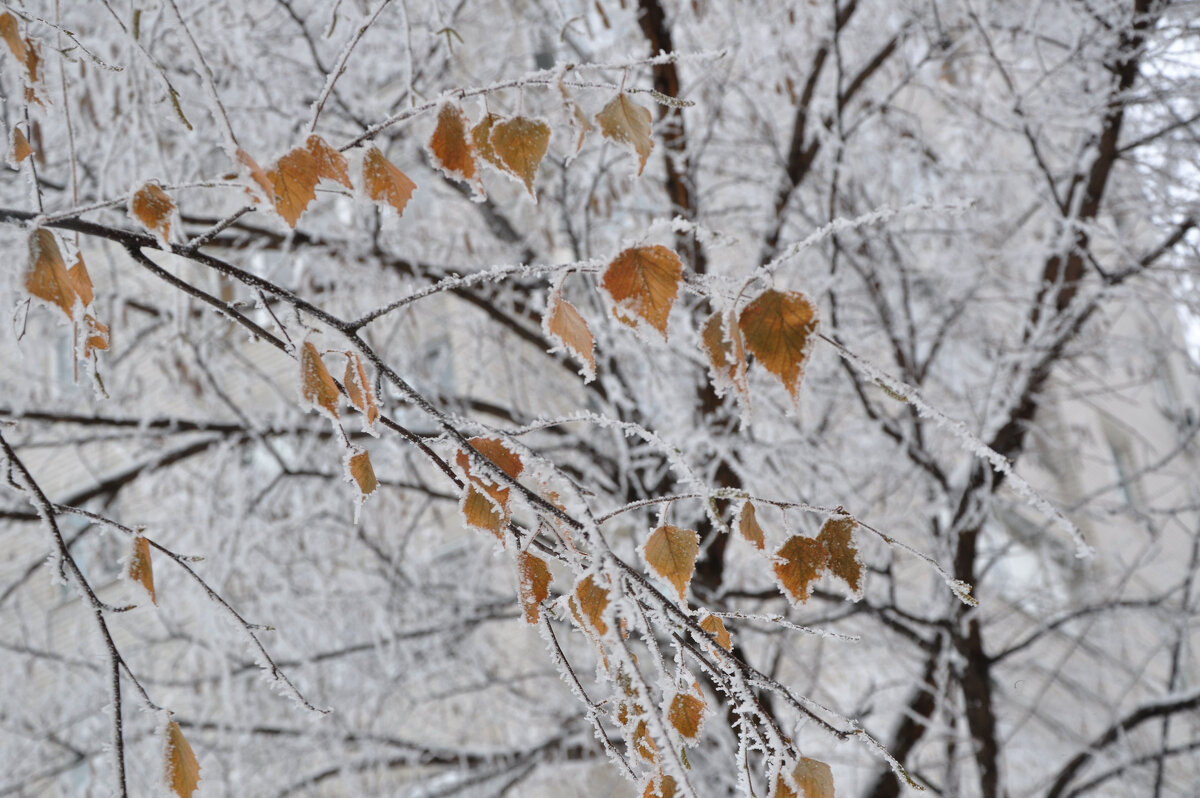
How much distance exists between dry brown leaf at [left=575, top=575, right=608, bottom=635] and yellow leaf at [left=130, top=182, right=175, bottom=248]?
0.58 meters

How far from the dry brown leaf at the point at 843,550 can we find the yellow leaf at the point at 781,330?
0.98 feet

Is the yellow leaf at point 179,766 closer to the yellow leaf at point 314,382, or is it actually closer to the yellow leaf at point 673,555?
the yellow leaf at point 314,382

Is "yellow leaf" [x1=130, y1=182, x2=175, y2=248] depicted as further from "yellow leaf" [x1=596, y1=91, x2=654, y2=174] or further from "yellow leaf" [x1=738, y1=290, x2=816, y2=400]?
"yellow leaf" [x1=738, y1=290, x2=816, y2=400]

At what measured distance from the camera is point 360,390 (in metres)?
1.13

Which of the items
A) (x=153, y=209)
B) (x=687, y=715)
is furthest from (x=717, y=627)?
(x=153, y=209)

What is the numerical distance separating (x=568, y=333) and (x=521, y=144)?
24cm

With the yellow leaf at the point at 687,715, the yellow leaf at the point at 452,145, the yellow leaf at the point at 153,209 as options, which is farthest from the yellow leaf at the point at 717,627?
the yellow leaf at the point at 153,209

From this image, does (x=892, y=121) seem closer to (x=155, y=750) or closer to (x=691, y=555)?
(x=691, y=555)

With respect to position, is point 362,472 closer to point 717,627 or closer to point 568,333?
point 568,333

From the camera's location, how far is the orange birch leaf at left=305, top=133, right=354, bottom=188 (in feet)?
3.66

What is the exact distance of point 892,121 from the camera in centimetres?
496

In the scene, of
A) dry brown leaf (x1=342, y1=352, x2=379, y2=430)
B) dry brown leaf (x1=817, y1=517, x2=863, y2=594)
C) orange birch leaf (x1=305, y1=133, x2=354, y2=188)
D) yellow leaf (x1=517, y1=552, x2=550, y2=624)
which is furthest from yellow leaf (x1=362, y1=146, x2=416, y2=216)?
dry brown leaf (x1=817, y1=517, x2=863, y2=594)

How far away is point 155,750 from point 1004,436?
3918mm

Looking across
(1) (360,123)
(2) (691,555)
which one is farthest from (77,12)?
(2) (691,555)
